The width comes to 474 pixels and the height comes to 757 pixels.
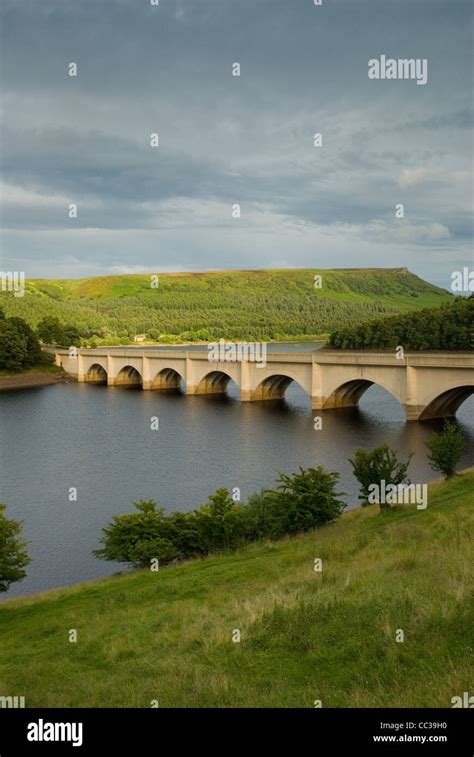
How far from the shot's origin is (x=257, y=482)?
45.4m

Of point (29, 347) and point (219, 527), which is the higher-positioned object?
point (29, 347)

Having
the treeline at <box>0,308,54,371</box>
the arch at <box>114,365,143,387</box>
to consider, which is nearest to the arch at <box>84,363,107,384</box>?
the arch at <box>114,365,143,387</box>

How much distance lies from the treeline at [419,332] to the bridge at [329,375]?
3392 cm

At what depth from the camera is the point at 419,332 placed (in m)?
115

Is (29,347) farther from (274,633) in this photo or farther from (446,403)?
(274,633)

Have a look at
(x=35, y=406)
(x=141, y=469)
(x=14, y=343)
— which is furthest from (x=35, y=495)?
(x=14, y=343)

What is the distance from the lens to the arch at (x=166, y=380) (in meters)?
106

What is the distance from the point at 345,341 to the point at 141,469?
81546 millimetres

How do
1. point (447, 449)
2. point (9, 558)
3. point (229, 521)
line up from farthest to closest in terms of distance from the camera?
point (447, 449) → point (229, 521) → point (9, 558)

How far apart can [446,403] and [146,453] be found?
2991 centimetres

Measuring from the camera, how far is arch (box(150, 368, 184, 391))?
10619 cm

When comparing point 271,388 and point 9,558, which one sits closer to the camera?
point 9,558

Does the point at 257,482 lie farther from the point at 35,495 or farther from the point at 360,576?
the point at 360,576
